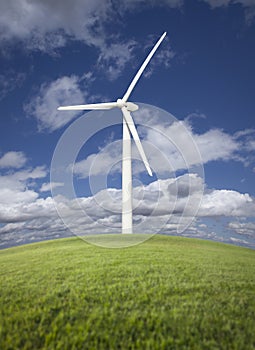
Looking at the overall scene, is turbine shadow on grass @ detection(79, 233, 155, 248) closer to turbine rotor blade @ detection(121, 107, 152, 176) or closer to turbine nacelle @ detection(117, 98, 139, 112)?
turbine rotor blade @ detection(121, 107, 152, 176)

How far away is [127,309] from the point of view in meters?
10.9

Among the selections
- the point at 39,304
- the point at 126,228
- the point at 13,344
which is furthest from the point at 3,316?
the point at 126,228

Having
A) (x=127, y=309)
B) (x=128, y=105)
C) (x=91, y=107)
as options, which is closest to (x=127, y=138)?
(x=128, y=105)

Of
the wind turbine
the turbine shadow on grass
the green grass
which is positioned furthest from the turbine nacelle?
the green grass

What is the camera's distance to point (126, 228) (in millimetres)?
36250

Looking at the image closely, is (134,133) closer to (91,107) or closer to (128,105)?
(128,105)

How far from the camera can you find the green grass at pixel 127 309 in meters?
9.05

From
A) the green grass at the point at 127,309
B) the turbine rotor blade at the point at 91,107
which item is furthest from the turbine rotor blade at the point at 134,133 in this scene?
the green grass at the point at 127,309

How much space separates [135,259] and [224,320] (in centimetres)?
1029

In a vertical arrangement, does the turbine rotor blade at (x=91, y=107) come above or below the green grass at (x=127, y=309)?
above

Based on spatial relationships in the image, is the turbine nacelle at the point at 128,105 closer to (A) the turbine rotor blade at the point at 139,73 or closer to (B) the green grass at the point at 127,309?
(A) the turbine rotor blade at the point at 139,73

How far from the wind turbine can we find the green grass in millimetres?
18893

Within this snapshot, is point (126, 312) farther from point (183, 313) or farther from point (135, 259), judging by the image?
point (135, 259)

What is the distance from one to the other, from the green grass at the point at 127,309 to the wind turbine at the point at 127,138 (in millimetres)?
18893
